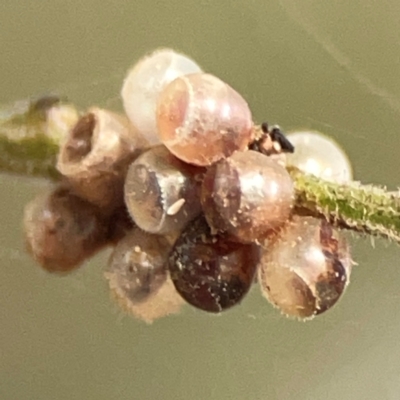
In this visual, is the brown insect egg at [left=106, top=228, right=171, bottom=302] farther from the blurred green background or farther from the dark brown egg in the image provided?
the blurred green background

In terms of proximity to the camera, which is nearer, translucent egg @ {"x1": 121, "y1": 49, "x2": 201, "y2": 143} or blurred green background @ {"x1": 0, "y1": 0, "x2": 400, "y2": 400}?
translucent egg @ {"x1": 121, "y1": 49, "x2": 201, "y2": 143}

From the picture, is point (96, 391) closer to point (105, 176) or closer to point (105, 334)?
point (105, 334)

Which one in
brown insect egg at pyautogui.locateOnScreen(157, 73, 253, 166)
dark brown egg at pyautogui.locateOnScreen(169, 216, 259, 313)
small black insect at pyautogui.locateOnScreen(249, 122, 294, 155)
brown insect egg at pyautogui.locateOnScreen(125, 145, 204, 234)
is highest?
small black insect at pyautogui.locateOnScreen(249, 122, 294, 155)

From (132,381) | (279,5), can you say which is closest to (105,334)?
(132,381)

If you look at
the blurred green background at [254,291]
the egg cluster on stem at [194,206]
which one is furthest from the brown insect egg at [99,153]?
the blurred green background at [254,291]

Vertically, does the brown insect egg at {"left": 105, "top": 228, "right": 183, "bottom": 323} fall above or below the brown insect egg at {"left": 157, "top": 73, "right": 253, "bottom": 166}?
below

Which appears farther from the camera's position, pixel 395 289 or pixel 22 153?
pixel 395 289

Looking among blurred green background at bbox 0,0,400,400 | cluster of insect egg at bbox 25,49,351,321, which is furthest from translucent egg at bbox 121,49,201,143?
blurred green background at bbox 0,0,400,400

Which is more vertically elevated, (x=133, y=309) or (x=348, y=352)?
(x=348, y=352)
